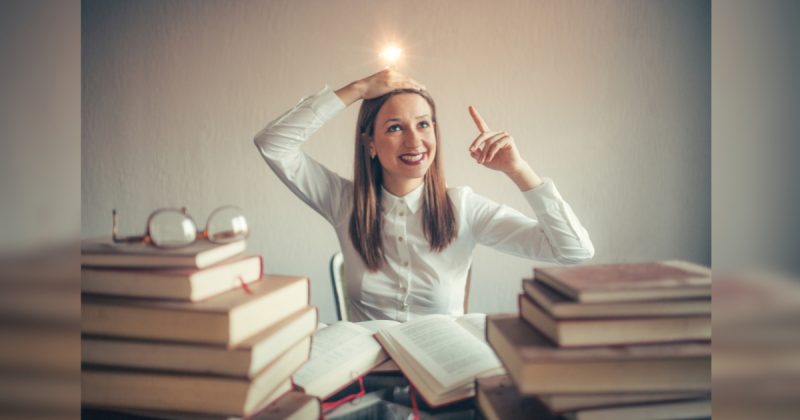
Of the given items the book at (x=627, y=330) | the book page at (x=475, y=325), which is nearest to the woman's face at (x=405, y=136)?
the book page at (x=475, y=325)

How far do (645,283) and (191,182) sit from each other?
0.84 metres

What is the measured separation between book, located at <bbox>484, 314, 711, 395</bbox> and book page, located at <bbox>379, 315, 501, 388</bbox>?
0.44ft

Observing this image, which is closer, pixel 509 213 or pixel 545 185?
pixel 545 185

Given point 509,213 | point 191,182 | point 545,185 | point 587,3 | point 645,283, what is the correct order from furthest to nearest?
point 509,213 < point 191,182 < point 545,185 < point 587,3 < point 645,283

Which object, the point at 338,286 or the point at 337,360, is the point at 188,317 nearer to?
the point at 337,360

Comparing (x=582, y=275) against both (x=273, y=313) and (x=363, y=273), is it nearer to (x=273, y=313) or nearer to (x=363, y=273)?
(x=273, y=313)

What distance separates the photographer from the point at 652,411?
348 mm

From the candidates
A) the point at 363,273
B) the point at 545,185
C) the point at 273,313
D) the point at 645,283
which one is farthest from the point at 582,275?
the point at 363,273

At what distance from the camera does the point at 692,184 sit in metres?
0.70

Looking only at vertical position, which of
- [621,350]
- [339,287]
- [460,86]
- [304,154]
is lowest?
[339,287]

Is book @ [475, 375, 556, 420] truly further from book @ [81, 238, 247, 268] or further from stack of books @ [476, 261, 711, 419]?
book @ [81, 238, 247, 268]

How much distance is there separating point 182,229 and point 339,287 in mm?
744

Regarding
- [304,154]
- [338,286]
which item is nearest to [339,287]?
[338,286]

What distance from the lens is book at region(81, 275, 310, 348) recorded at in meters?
0.34
